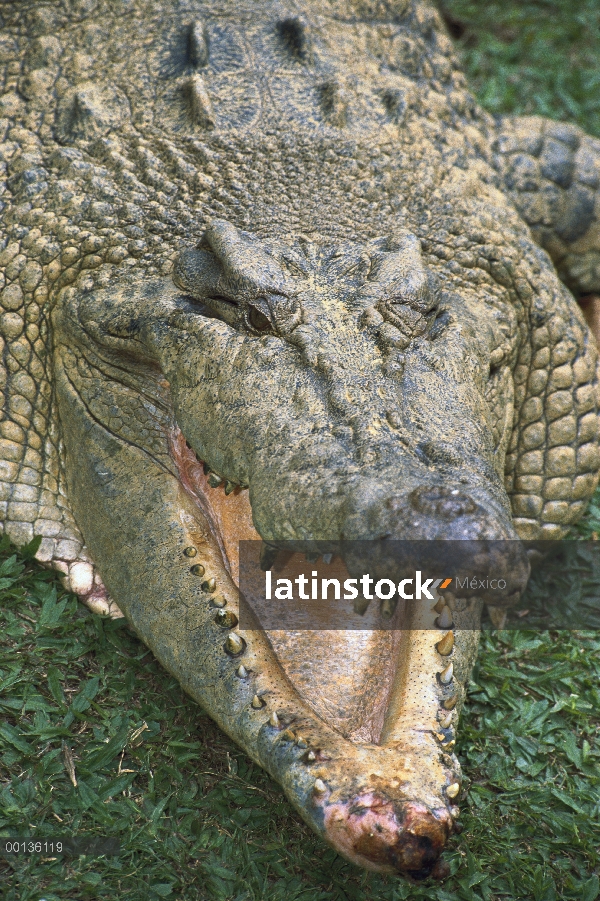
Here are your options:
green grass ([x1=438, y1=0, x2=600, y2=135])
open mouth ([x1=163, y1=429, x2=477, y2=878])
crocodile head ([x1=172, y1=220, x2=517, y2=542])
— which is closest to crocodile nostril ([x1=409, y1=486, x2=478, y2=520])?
crocodile head ([x1=172, y1=220, x2=517, y2=542])

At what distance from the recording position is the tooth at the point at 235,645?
7.67 ft

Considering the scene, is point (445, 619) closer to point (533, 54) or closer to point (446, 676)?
point (446, 676)

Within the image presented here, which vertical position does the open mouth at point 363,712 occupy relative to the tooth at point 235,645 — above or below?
below

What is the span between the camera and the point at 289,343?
95.0 inches

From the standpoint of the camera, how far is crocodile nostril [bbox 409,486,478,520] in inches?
75.4

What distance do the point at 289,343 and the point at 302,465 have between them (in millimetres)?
426

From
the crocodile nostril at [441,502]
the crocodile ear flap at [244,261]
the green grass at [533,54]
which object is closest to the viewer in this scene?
the crocodile nostril at [441,502]

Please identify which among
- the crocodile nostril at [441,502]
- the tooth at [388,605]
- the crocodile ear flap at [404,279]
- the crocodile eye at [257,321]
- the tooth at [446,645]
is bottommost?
the tooth at [446,645]

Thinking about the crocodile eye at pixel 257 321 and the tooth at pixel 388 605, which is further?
the crocodile eye at pixel 257 321

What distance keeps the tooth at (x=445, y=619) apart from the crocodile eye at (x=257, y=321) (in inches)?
33.5

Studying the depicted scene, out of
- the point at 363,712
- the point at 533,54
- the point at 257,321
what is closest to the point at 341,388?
the point at 257,321

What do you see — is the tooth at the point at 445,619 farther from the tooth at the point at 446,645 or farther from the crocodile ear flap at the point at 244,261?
the crocodile ear flap at the point at 244,261

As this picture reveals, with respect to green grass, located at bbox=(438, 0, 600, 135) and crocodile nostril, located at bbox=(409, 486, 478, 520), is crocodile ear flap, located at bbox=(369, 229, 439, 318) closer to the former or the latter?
crocodile nostril, located at bbox=(409, 486, 478, 520)

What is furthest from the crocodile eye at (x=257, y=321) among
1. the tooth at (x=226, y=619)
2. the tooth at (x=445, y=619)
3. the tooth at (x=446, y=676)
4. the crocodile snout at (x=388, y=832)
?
the crocodile snout at (x=388, y=832)
